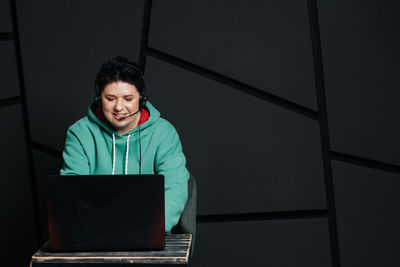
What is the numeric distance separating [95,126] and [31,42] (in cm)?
95

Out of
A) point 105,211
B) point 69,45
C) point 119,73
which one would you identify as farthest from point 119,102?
point 69,45

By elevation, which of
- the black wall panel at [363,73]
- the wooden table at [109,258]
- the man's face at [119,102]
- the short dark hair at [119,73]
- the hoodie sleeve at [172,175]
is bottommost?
the wooden table at [109,258]

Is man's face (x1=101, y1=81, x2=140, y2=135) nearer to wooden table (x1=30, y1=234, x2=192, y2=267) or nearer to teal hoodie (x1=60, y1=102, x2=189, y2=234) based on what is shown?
teal hoodie (x1=60, y1=102, x2=189, y2=234)

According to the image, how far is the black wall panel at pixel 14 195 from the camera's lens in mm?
2590

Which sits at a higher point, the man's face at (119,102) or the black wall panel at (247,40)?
the black wall panel at (247,40)

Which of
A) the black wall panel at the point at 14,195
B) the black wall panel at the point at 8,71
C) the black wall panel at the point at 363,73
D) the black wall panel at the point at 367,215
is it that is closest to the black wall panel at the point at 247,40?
the black wall panel at the point at 363,73

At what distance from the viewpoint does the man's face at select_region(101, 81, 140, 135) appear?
1.77 m

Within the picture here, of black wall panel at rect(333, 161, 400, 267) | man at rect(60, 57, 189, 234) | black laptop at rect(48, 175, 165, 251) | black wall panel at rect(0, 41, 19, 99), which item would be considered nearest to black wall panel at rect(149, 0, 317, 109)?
black wall panel at rect(333, 161, 400, 267)

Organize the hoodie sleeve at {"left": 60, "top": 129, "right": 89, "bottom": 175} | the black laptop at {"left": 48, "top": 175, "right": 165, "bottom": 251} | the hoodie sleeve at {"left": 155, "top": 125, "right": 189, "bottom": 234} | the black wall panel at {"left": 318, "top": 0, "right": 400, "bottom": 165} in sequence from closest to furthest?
the black laptop at {"left": 48, "top": 175, "right": 165, "bottom": 251}, the hoodie sleeve at {"left": 155, "top": 125, "right": 189, "bottom": 234}, the hoodie sleeve at {"left": 60, "top": 129, "right": 89, "bottom": 175}, the black wall panel at {"left": 318, "top": 0, "right": 400, "bottom": 165}

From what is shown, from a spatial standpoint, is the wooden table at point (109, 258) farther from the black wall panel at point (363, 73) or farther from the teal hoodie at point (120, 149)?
the black wall panel at point (363, 73)

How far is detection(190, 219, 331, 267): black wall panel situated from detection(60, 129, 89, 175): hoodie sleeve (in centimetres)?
94

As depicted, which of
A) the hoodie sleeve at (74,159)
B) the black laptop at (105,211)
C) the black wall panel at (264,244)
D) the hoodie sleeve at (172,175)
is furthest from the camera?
the black wall panel at (264,244)

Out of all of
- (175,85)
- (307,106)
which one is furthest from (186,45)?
(307,106)

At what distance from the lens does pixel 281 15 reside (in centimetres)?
244
